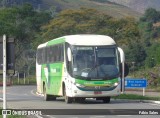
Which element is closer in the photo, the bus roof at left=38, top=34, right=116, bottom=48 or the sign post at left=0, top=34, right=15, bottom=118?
the sign post at left=0, top=34, right=15, bottom=118

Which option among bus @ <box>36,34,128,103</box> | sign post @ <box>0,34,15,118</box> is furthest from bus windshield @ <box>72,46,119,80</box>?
sign post @ <box>0,34,15,118</box>

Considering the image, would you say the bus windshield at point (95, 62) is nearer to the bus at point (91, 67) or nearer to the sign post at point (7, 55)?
the bus at point (91, 67)

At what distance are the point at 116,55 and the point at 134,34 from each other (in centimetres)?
5150

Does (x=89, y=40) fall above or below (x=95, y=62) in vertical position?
above

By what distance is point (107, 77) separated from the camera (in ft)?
97.3

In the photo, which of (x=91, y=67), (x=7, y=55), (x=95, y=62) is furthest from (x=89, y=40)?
(x=7, y=55)

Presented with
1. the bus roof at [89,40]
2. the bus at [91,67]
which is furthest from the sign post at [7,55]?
the bus roof at [89,40]

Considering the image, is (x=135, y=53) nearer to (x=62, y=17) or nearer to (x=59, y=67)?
(x=62, y=17)

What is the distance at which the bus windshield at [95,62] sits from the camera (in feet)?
97.4

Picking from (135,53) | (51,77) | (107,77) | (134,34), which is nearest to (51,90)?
(51,77)

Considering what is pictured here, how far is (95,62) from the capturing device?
29812 mm

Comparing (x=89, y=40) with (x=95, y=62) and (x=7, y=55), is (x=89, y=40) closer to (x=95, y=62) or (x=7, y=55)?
(x=95, y=62)

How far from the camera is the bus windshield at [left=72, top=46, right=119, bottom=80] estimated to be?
29.7 metres

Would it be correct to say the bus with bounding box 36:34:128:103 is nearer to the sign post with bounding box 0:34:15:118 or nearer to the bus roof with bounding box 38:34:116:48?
the bus roof with bounding box 38:34:116:48
